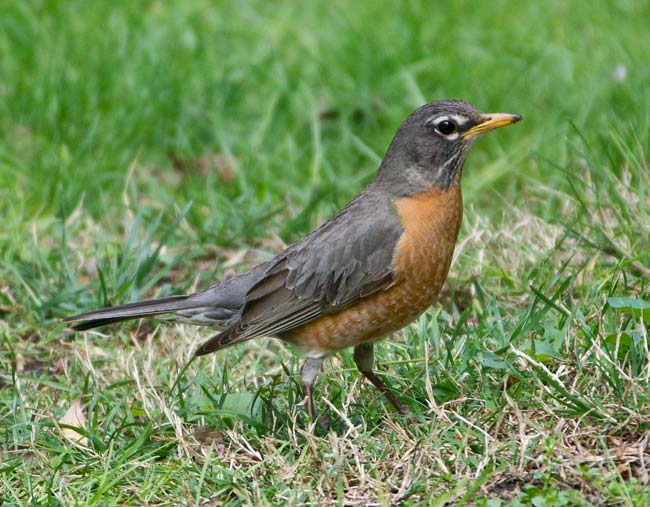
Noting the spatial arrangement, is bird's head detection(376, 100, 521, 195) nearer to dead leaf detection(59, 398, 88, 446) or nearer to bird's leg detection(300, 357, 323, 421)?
bird's leg detection(300, 357, 323, 421)

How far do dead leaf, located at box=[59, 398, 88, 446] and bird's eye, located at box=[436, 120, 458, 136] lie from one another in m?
2.20

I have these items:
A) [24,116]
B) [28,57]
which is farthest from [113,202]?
[28,57]

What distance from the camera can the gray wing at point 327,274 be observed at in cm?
520

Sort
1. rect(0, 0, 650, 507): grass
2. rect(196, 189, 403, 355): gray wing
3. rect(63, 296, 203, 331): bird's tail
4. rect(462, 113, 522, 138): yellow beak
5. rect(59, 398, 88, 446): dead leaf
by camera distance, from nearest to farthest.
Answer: rect(0, 0, 650, 507): grass → rect(59, 398, 88, 446): dead leaf → rect(196, 189, 403, 355): gray wing → rect(462, 113, 522, 138): yellow beak → rect(63, 296, 203, 331): bird's tail

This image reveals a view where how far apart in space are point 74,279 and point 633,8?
19.2ft

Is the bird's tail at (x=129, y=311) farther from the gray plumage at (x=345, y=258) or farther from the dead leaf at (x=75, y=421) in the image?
the dead leaf at (x=75, y=421)

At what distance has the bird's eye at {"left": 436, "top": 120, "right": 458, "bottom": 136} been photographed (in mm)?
5398

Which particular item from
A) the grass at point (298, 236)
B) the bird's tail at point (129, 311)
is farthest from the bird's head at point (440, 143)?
the bird's tail at point (129, 311)

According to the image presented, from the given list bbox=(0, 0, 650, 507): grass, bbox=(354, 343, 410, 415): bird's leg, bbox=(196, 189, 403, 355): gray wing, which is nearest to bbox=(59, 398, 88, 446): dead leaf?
bbox=(0, 0, 650, 507): grass

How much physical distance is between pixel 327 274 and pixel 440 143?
0.84 metres

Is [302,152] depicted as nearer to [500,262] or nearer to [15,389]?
[500,262]

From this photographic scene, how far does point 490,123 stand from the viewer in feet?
17.6

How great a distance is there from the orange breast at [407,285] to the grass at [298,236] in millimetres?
253

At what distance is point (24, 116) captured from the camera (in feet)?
28.0
